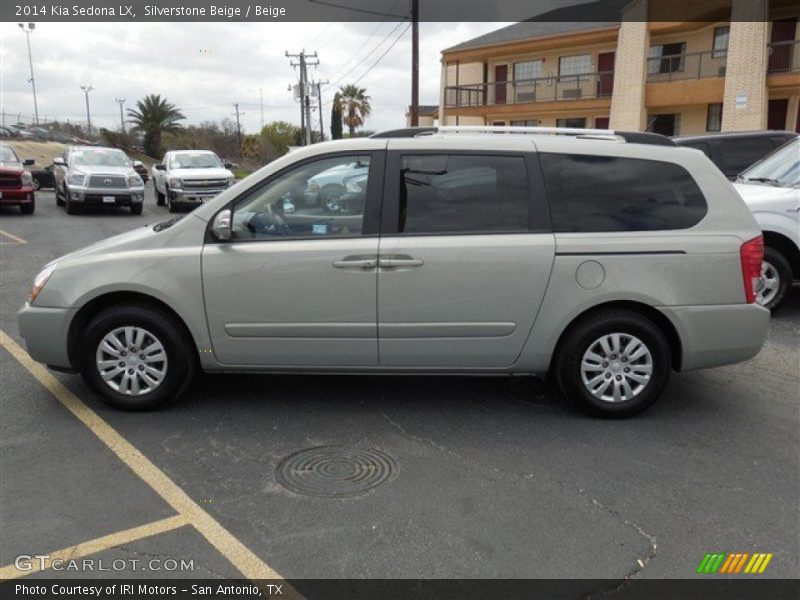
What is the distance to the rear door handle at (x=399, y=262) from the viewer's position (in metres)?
4.36

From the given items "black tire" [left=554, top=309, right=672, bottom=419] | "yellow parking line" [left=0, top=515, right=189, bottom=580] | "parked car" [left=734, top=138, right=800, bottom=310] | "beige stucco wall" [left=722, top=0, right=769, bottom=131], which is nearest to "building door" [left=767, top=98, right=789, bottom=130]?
"beige stucco wall" [left=722, top=0, right=769, bottom=131]

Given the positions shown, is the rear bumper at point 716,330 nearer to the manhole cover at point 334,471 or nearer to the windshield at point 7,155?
the manhole cover at point 334,471

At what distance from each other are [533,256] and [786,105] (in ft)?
86.1

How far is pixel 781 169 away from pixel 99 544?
7.63 meters

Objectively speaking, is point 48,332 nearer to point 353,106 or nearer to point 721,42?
point 721,42

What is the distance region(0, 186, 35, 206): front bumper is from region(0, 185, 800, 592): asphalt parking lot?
42.8 feet

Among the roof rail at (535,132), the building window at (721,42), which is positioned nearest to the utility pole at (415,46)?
the building window at (721,42)

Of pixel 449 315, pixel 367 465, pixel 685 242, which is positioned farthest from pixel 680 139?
pixel 367 465

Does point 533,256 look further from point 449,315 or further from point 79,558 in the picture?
point 79,558

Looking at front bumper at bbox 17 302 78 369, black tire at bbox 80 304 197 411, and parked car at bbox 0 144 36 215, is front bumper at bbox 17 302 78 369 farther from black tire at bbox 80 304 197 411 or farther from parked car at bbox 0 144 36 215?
parked car at bbox 0 144 36 215

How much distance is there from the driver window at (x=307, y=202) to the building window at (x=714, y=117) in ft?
89.5

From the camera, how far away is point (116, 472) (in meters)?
3.79

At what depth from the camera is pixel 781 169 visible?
7613 mm

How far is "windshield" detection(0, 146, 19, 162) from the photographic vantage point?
1675 centimetres
